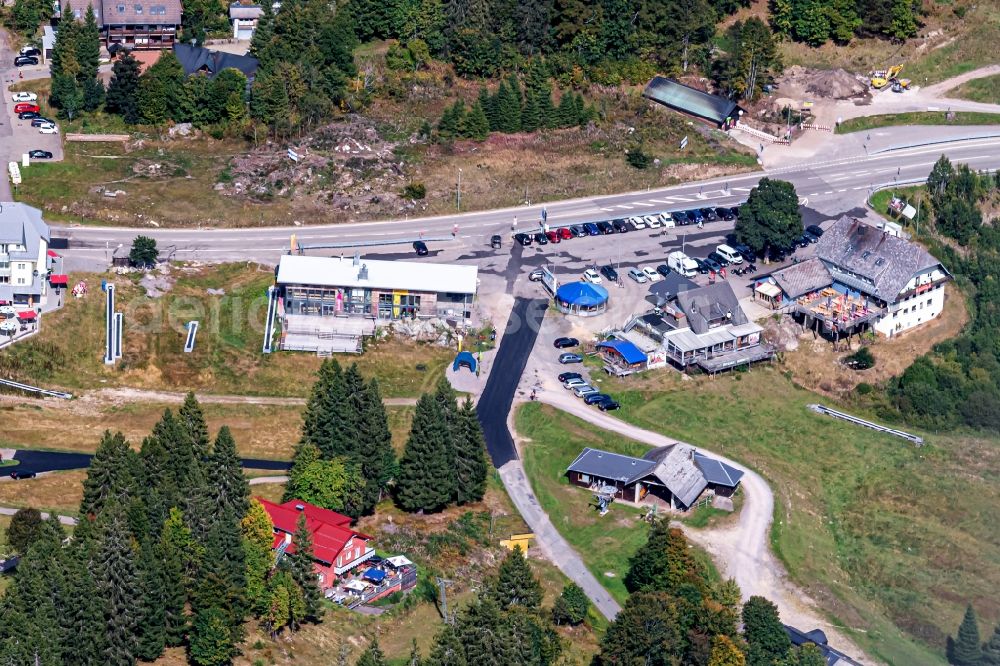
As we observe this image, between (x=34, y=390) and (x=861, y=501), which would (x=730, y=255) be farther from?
(x=34, y=390)

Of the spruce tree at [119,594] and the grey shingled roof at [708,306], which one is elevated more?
the grey shingled roof at [708,306]

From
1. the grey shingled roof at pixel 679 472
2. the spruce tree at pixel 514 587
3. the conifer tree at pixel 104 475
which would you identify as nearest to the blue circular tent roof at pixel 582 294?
the grey shingled roof at pixel 679 472

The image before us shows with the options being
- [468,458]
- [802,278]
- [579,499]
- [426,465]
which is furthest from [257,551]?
[802,278]

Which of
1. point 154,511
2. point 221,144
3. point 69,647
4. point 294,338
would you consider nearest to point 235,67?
point 221,144

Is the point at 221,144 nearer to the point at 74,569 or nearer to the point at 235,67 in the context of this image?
the point at 235,67

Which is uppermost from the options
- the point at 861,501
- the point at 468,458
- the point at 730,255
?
the point at 730,255

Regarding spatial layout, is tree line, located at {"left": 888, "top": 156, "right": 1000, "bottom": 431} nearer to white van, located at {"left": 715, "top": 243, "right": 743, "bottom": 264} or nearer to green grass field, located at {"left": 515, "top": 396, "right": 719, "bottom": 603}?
white van, located at {"left": 715, "top": 243, "right": 743, "bottom": 264}

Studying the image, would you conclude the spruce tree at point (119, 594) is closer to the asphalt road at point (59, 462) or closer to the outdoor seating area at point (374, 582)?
the outdoor seating area at point (374, 582)
